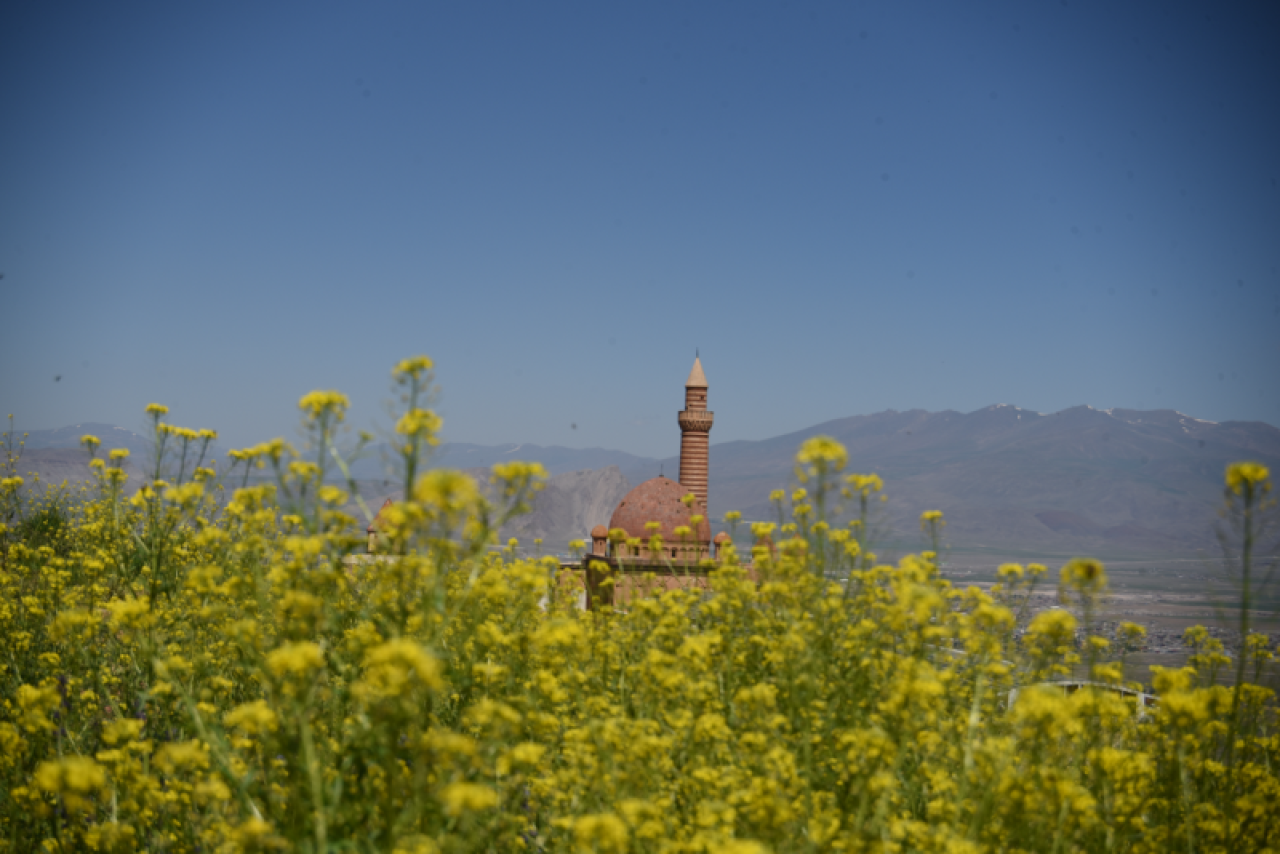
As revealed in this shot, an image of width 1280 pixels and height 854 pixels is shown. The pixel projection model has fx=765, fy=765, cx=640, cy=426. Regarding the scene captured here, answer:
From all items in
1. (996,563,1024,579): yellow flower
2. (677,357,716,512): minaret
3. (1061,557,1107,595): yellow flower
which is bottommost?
(996,563,1024,579): yellow flower

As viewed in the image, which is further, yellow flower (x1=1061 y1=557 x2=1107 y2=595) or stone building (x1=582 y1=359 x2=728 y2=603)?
stone building (x1=582 y1=359 x2=728 y2=603)

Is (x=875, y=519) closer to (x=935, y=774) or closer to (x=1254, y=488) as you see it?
(x=935, y=774)

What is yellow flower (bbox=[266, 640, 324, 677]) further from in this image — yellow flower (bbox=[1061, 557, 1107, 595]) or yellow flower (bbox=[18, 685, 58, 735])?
yellow flower (bbox=[1061, 557, 1107, 595])

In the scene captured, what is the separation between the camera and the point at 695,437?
3881 centimetres

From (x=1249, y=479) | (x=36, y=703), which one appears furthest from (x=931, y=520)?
(x=36, y=703)

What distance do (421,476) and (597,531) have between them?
91.7 feet

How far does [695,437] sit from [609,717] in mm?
34387

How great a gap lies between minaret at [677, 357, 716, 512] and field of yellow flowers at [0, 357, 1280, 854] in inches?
1272

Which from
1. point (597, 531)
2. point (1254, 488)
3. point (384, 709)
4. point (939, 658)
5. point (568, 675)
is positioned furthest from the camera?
point (597, 531)

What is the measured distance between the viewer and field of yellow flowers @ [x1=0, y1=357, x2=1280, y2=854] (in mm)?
3225

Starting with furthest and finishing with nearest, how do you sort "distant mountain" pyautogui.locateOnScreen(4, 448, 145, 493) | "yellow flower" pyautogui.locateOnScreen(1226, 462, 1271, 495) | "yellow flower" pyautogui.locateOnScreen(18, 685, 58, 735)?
"distant mountain" pyautogui.locateOnScreen(4, 448, 145, 493)
"yellow flower" pyautogui.locateOnScreen(18, 685, 58, 735)
"yellow flower" pyautogui.locateOnScreen(1226, 462, 1271, 495)

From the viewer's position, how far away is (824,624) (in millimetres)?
4875

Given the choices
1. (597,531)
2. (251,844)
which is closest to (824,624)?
(251,844)

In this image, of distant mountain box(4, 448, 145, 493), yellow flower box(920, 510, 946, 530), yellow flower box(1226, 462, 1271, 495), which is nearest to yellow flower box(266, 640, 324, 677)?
yellow flower box(1226, 462, 1271, 495)
